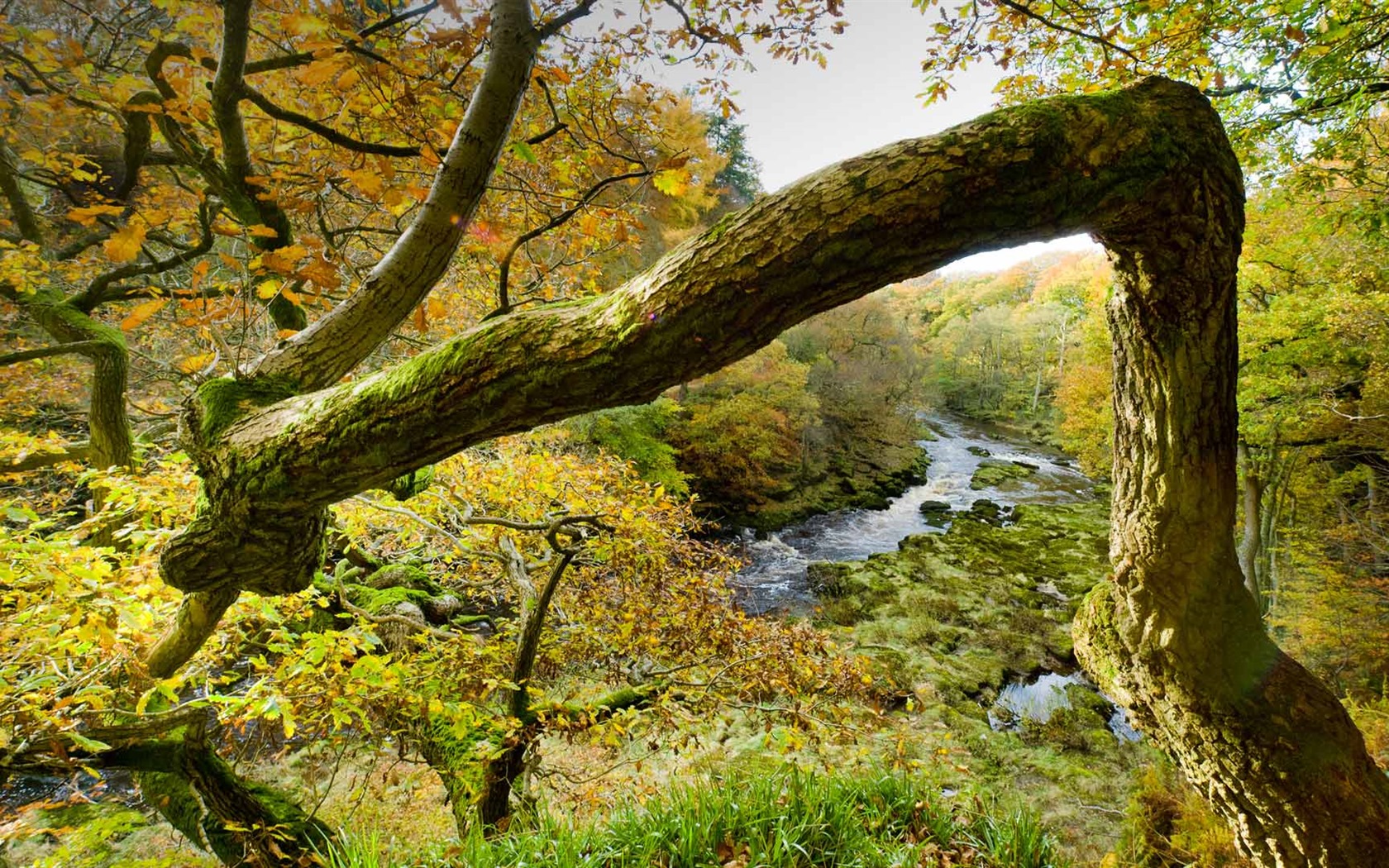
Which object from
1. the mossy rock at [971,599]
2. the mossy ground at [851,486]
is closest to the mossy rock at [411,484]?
the mossy rock at [971,599]

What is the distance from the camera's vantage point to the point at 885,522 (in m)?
16.3

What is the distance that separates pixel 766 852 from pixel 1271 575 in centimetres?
1200

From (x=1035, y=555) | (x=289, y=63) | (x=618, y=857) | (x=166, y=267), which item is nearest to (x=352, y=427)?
(x=289, y=63)

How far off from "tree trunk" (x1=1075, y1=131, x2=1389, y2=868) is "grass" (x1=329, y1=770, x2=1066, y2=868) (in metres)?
1.88

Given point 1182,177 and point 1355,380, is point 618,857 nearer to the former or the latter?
point 1182,177

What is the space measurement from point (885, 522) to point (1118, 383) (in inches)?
616

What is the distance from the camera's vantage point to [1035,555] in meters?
13.3

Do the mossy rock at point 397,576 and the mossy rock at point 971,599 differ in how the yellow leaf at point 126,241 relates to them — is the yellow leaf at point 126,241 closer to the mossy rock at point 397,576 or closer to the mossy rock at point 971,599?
the mossy rock at point 397,576

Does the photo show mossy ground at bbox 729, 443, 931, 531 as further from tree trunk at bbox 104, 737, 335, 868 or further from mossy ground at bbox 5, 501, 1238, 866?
tree trunk at bbox 104, 737, 335, 868

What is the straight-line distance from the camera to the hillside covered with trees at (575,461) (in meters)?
1.30

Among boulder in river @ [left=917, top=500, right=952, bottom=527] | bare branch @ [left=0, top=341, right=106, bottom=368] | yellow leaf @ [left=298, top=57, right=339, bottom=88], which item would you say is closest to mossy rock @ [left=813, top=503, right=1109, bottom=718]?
boulder in river @ [left=917, top=500, right=952, bottom=527]

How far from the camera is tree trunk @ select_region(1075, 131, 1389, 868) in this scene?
146 centimetres

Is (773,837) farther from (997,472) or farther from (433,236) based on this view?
(997,472)

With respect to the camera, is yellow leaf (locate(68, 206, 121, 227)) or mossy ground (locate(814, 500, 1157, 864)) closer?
yellow leaf (locate(68, 206, 121, 227))
